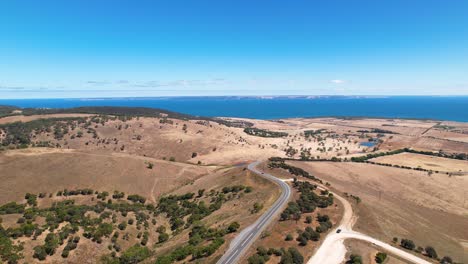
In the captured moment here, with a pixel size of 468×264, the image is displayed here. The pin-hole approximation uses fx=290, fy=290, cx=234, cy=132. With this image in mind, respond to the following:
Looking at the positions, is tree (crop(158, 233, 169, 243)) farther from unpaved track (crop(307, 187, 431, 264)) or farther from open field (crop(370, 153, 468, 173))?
open field (crop(370, 153, 468, 173))

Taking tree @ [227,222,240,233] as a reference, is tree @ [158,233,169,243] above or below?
below

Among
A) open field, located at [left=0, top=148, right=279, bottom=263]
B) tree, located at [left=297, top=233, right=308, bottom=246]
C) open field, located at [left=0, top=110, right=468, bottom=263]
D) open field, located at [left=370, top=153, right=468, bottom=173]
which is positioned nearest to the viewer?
tree, located at [left=297, top=233, right=308, bottom=246]

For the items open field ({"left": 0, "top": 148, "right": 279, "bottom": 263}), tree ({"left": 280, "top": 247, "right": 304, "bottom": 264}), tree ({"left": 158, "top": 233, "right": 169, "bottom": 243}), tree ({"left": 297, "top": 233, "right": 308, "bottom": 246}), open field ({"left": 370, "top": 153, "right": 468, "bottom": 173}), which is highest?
tree ({"left": 280, "top": 247, "right": 304, "bottom": 264})

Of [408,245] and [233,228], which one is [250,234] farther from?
[408,245]

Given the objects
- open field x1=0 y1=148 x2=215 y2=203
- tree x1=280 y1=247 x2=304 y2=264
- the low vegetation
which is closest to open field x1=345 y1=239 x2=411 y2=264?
tree x1=280 y1=247 x2=304 y2=264

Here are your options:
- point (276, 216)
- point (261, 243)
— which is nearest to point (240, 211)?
point (276, 216)

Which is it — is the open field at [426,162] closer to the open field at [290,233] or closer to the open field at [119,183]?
the open field at [119,183]

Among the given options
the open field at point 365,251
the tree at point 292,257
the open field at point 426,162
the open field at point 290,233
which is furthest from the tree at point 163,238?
the open field at point 426,162
